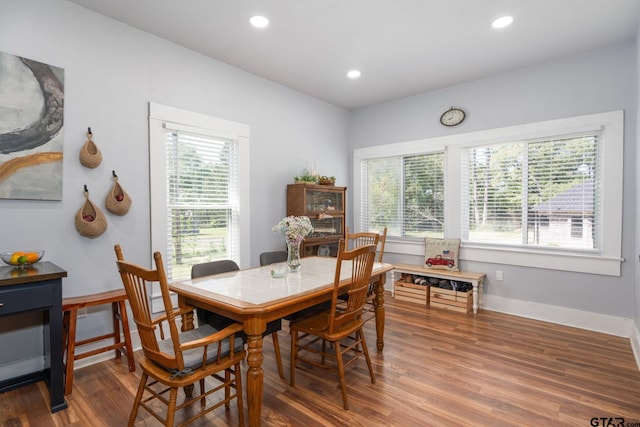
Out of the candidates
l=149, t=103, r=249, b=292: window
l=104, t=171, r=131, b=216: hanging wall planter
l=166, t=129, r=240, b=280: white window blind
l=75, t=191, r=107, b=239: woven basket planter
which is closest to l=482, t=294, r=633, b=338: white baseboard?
l=149, t=103, r=249, b=292: window

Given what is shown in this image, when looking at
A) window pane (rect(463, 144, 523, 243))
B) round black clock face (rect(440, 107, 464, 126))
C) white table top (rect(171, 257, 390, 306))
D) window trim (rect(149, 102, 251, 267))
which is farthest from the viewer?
round black clock face (rect(440, 107, 464, 126))

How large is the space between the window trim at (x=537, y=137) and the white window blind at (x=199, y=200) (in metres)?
2.45

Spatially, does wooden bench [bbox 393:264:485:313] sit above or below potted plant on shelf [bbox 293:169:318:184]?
below

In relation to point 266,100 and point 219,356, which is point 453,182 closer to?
point 266,100

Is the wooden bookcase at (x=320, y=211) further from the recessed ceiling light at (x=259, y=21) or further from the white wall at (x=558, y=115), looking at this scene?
the recessed ceiling light at (x=259, y=21)

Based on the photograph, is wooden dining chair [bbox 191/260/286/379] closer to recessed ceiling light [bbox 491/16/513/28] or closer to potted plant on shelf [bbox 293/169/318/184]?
potted plant on shelf [bbox 293/169/318/184]

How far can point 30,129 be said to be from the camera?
238 centimetres

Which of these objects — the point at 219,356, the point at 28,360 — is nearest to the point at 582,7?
the point at 219,356

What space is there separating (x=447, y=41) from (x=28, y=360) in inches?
175

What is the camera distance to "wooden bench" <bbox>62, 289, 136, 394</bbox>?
91.7 inches

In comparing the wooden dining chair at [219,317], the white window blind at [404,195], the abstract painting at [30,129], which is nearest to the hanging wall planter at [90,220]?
the abstract painting at [30,129]

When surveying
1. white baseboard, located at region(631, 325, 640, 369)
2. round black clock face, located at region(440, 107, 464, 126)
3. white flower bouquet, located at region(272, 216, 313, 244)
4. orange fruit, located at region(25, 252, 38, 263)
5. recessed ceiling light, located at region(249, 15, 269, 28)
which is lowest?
white baseboard, located at region(631, 325, 640, 369)

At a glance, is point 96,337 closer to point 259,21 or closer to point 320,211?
point 320,211

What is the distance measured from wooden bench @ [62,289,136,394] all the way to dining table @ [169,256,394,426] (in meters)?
0.63
